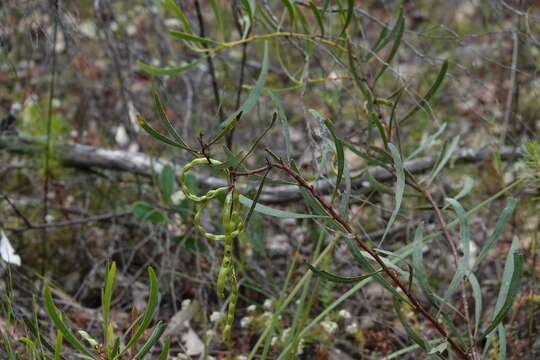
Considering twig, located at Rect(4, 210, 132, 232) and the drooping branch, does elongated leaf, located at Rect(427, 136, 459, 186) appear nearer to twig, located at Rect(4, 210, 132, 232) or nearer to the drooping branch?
the drooping branch

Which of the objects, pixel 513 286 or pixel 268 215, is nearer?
pixel 513 286

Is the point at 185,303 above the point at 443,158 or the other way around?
the other way around

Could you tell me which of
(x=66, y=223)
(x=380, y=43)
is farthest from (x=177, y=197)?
(x=380, y=43)

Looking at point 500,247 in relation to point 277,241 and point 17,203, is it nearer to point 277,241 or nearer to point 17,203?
point 277,241

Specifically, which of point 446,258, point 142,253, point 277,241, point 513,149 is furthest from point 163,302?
point 513,149

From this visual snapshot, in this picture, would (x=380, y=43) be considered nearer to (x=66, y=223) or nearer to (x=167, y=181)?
(x=167, y=181)

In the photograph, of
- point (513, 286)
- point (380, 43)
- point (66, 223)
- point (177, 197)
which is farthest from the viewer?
point (66, 223)

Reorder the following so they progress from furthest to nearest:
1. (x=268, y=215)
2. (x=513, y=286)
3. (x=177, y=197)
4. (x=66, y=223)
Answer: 1. (x=66, y=223)
2. (x=177, y=197)
3. (x=268, y=215)
4. (x=513, y=286)

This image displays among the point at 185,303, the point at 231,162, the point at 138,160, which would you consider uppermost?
the point at 231,162

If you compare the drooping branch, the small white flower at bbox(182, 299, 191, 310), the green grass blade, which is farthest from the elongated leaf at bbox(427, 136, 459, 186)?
the small white flower at bbox(182, 299, 191, 310)
